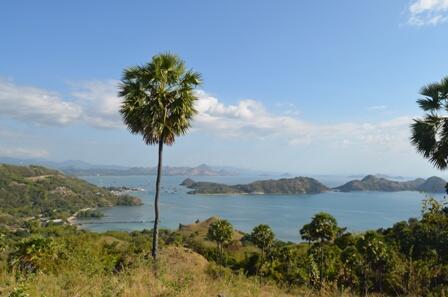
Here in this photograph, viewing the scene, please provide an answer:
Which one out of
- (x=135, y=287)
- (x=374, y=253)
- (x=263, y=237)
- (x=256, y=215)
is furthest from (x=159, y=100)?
(x=256, y=215)

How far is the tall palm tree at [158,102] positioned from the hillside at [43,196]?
139 metres

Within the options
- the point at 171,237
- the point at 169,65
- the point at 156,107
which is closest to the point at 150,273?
the point at 156,107

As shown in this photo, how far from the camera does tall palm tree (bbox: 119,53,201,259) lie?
1455cm

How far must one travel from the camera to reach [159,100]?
1455 centimetres

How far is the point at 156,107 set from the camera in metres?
14.5

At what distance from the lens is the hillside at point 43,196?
490 feet

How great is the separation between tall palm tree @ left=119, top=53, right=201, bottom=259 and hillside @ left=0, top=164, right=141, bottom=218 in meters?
139

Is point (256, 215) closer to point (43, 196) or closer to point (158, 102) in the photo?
point (43, 196)

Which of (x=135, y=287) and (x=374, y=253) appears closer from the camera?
(x=135, y=287)

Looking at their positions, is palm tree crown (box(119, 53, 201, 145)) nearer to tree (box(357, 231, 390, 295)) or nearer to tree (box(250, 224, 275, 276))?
tree (box(357, 231, 390, 295))

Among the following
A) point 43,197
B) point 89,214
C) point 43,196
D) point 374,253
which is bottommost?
point 89,214

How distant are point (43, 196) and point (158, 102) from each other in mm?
172554

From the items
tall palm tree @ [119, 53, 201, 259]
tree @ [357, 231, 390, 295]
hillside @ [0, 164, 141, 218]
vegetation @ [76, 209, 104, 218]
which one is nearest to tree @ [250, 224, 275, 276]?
tree @ [357, 231, 390, 295]

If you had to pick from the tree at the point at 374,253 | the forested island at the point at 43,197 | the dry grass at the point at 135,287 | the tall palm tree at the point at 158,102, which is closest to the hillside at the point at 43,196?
the forested island at the point at 43,197
